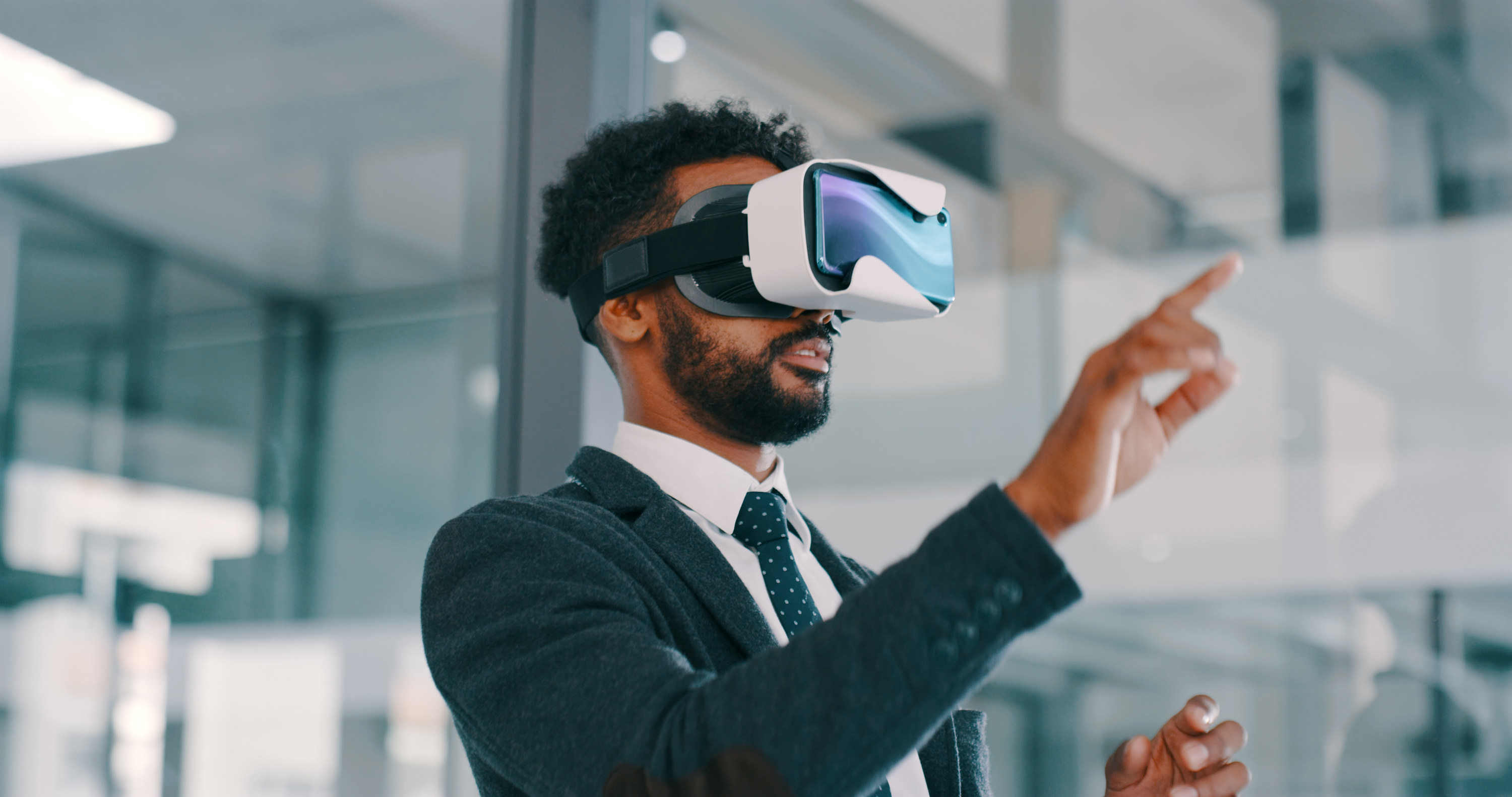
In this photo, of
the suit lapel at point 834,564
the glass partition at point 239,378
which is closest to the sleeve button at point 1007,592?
the suit lapel at point 834,564

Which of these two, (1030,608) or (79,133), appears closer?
A: (1030,608)

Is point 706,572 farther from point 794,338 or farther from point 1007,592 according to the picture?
point 1007,592

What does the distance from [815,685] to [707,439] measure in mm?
473

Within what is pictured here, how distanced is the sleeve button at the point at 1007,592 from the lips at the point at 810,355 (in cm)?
43

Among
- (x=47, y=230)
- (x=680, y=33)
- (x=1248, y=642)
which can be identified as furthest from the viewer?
(x=680, y=33)

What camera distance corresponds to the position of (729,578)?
1.03m

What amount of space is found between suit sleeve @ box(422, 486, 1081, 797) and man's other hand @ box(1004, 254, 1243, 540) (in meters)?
0.03

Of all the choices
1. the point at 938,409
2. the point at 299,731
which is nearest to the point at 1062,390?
the point at 938,409

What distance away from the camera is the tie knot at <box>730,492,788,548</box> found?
3.66 feet

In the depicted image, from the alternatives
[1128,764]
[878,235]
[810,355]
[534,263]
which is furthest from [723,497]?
[534,263]

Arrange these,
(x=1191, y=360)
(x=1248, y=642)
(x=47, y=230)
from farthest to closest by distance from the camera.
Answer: (x=47, y=230), (x=1248, y=642), (x=1191, y=360)

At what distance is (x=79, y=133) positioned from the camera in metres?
2.02

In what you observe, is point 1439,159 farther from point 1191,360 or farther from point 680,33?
point 1191,360

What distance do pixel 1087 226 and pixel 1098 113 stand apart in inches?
A: 7.2
